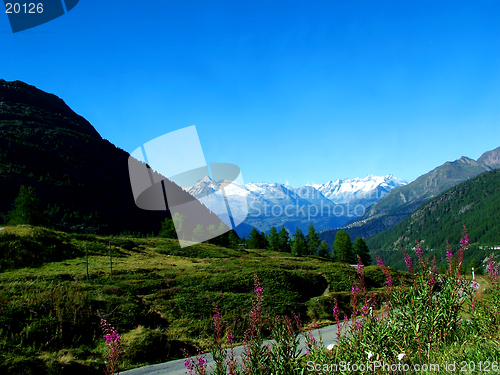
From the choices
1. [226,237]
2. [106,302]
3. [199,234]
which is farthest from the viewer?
[226,237]

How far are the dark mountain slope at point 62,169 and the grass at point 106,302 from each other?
257ft

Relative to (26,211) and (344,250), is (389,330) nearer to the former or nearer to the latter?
(26,211)

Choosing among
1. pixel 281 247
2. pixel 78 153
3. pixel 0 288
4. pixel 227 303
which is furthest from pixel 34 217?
pixel 78 153

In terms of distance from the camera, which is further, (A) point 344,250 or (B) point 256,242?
(B) point 256,242

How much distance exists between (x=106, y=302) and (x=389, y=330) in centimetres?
1729

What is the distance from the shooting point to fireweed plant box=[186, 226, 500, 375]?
4777 mm

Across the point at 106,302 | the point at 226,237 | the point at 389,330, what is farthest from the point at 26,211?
the point at 389,330

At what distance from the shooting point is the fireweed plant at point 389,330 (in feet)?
15.7

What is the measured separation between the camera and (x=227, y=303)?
21.2m

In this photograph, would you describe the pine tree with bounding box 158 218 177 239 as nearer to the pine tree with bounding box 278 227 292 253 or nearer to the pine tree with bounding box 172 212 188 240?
the pine tree with bounding box 172 212 188 240

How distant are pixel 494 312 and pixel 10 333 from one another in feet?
56.0

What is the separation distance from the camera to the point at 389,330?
5598mm

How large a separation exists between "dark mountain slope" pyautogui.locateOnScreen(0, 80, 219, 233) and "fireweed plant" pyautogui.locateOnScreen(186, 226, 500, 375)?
110742 mm

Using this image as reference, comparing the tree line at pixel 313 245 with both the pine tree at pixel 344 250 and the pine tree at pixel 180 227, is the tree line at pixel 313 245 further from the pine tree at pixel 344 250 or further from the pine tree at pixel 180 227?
the pine tree at pixel 180 227
